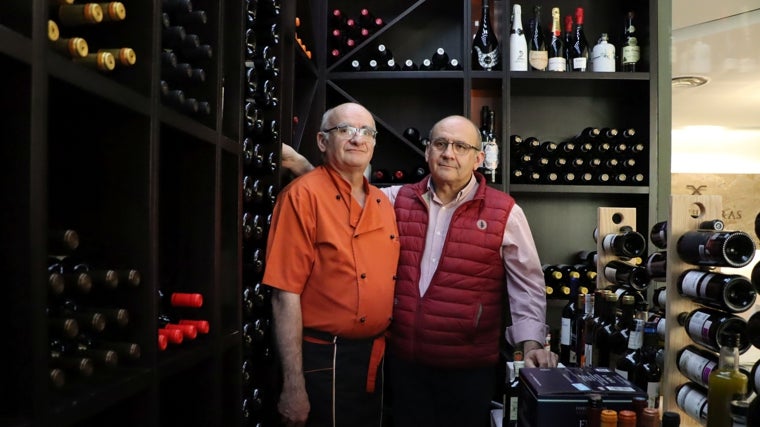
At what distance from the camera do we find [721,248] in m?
1.58

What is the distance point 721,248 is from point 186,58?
1454 mm

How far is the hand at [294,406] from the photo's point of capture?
6.75 ft

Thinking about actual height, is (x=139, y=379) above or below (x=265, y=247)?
below

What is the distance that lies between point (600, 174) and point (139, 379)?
283 cm

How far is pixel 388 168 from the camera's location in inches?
149

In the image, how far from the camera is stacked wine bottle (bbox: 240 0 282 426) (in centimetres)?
204

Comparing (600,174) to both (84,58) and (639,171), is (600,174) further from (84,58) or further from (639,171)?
(84,58)

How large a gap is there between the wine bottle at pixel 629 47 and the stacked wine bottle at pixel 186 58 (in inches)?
101

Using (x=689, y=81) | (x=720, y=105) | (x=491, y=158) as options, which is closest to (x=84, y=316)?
(x=491, y=158)

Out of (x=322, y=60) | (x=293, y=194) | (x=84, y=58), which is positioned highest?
(x=322, y=60)

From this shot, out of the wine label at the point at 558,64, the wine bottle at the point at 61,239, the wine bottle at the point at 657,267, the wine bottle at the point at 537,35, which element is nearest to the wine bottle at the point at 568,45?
the wine bottle at the point at 537,35

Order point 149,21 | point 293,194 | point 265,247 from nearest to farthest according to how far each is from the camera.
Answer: point 149,21 → point 293,194 → point 265,247

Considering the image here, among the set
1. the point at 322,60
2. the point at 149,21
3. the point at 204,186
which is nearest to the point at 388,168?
the point at 322,60

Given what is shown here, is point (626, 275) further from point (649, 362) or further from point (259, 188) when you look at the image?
point (259, 188)
